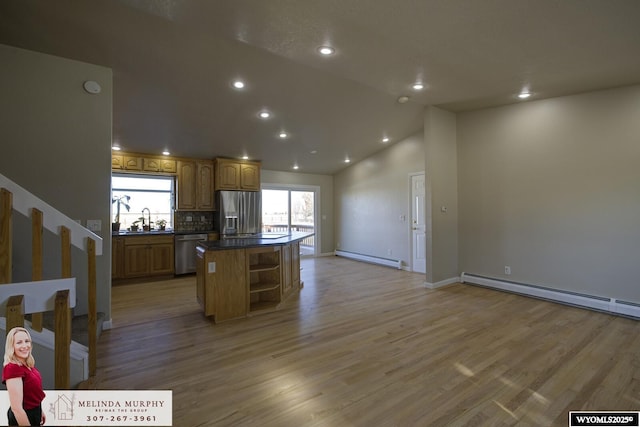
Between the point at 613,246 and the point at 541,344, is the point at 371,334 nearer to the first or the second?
the point at 541,344

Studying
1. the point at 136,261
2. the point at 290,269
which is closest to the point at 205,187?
the point at 136,261

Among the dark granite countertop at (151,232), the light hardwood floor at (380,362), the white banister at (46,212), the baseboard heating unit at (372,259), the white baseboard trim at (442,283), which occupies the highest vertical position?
the white banister at (46,212)

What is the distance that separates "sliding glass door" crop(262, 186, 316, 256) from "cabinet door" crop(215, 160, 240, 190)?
1.17 metres

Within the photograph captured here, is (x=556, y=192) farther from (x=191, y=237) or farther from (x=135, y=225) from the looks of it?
(x=135, y=225)

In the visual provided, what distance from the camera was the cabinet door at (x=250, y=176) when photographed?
21.0ft

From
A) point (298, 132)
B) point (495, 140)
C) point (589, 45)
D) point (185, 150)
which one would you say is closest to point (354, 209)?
point (298, 132)

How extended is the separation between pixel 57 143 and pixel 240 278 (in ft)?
7.57

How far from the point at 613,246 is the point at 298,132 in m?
4.69

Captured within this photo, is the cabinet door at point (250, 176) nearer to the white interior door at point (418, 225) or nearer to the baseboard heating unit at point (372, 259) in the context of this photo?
the baseboard heating unit at point (372, 259)

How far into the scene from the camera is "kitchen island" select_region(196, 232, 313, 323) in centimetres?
331

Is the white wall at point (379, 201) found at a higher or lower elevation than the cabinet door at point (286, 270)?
higher

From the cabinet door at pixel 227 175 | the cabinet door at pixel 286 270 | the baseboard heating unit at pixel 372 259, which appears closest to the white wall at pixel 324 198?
the baseboard heating unit at pixel 372 259

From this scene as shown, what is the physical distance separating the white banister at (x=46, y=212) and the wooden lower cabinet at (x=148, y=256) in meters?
3.40

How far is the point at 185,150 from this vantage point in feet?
18.3
